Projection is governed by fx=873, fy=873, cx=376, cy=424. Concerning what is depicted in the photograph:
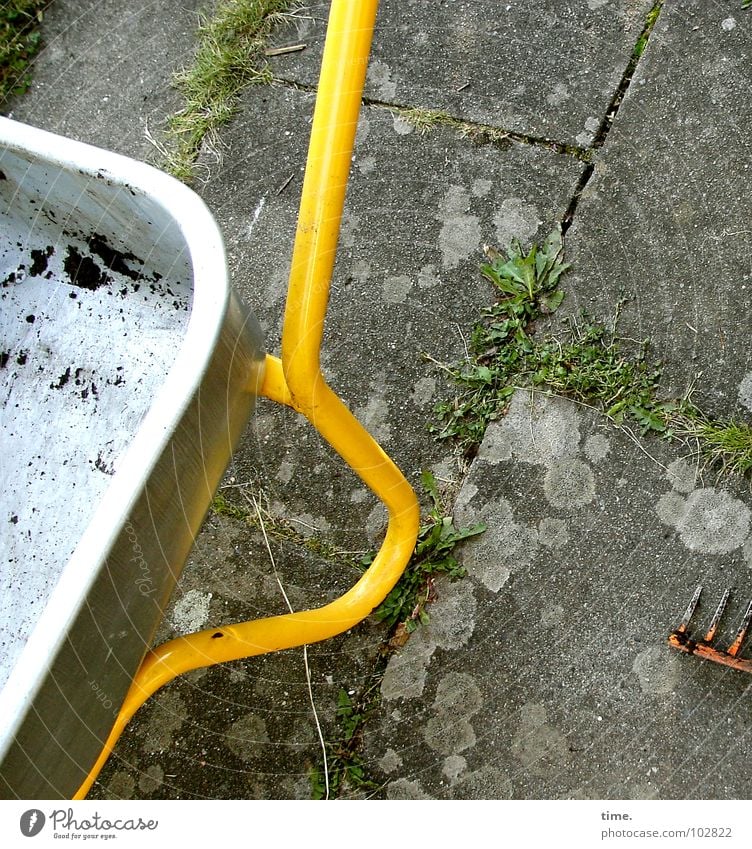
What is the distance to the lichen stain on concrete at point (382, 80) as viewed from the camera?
2.01m

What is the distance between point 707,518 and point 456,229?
0.78 m

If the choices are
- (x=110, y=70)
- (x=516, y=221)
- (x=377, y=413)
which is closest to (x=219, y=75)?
(x=110, y=70)

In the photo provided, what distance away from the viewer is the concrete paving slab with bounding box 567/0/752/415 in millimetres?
1712

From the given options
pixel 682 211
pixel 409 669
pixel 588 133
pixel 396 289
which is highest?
pixel 588 133

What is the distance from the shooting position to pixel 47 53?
223cm

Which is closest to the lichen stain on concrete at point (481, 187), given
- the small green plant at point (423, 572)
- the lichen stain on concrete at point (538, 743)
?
the small green plant at point (423, 572)

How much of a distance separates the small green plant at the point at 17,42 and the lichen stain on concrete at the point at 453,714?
1.77 m

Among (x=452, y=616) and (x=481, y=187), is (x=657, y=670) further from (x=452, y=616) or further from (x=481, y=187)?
(x=481, y=187)

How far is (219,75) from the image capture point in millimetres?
2080
